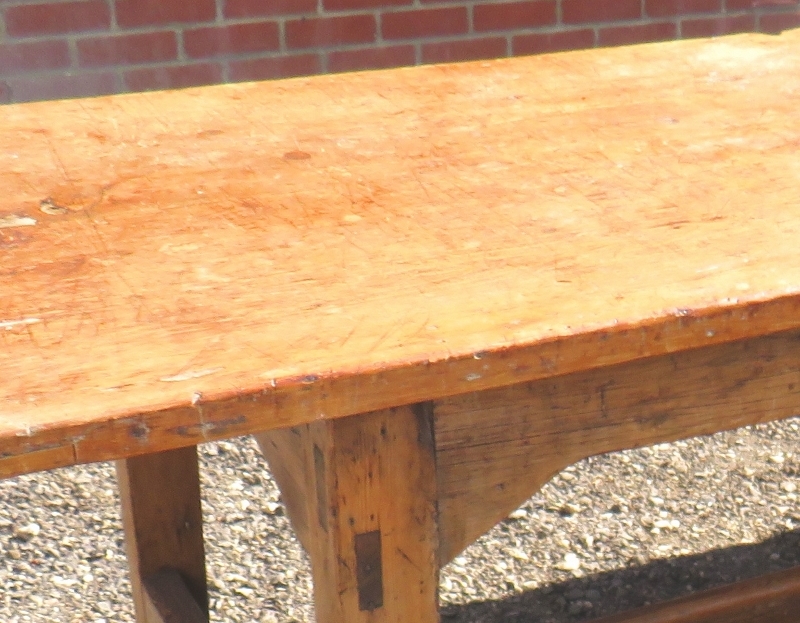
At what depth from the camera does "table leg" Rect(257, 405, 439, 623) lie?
947 millimetres

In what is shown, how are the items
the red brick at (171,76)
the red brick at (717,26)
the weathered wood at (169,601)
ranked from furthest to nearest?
1. the red brick at (717,26)
2. the red brick at (171,76)
3. the weathered wood at (169,601)

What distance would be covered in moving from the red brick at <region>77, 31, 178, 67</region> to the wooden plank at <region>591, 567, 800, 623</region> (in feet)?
5.70

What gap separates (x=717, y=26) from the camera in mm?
3107

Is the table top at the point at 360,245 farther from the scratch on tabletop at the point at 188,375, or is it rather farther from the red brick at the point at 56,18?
the red brick at the point at 56,18

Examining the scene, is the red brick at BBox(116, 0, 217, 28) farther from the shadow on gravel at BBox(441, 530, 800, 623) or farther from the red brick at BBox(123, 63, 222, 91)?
the shadow on gravel at BBox(441, 530, 800, 623)

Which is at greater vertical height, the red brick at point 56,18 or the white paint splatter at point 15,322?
the red brick at point 56,18

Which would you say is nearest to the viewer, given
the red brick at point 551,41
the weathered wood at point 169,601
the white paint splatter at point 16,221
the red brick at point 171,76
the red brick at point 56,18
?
the white paint splatter at point 16,221

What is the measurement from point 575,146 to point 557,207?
219 millimetres

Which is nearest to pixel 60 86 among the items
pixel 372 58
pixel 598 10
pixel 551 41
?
pixel 372 58

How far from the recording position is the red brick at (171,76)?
8.79 ft

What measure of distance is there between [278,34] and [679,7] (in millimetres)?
1082

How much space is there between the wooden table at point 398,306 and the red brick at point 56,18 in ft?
4.13

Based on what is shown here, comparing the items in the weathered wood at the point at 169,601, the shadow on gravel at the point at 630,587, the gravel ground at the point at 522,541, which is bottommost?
the shadow on gravel at the point at 630,587

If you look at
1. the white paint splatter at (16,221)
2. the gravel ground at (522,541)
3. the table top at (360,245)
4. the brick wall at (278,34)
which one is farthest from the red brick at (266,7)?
the white paint splatter at (16,221)
